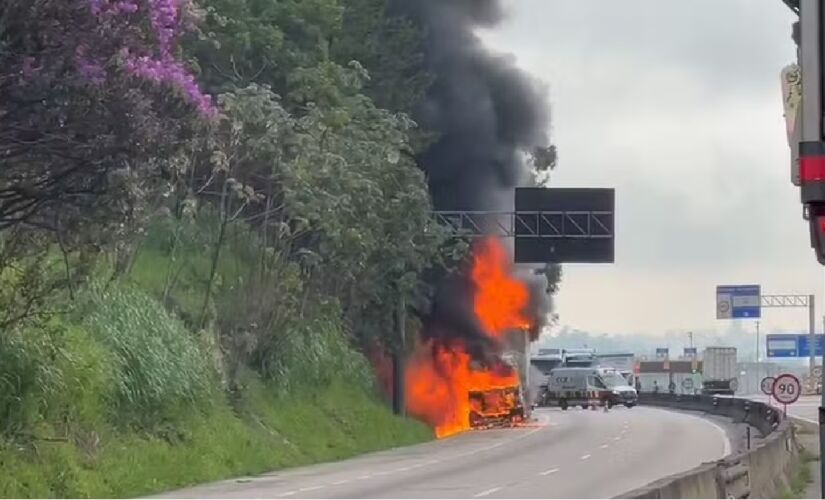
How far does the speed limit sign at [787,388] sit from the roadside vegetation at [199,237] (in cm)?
1021

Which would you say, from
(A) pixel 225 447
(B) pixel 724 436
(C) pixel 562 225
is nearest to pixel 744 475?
(A) pixel 225 447

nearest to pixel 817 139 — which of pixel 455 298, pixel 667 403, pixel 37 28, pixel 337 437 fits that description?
pixel 37 28

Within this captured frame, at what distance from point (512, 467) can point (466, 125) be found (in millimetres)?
18224

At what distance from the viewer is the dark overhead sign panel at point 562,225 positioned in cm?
4478

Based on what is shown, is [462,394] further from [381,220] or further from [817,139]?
[817,139]

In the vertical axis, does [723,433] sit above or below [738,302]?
below

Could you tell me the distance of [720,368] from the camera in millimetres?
80250

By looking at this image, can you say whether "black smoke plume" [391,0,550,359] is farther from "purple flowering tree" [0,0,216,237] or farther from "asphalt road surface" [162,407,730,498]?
"purple flowering tree" [0,0,216,237]

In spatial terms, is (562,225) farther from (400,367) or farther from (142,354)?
(142,354)

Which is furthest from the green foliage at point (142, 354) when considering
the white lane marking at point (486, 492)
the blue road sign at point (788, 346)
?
the blue road sign at point (788, 346)

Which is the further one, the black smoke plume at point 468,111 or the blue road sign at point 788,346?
the blue road sign at point 788,346

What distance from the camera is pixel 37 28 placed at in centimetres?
1786

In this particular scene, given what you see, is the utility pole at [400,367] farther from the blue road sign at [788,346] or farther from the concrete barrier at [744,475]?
the blue road sign at [788,346]

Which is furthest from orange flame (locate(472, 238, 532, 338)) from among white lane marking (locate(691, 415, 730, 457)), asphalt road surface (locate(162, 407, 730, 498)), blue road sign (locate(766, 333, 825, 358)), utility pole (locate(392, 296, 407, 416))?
blue road sign (locate(766, 333, 825, 358))
